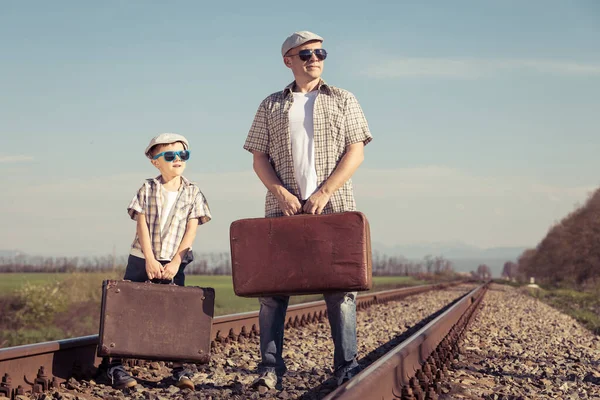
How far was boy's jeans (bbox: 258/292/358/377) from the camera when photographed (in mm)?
4566

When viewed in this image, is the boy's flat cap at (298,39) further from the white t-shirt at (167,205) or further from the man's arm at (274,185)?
the white t-shirt at (167,205)

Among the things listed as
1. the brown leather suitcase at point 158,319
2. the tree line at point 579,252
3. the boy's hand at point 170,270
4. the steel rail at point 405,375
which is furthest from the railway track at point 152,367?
the tree line at point 579,252

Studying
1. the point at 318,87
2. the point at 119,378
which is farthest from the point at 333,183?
the point at 119,378

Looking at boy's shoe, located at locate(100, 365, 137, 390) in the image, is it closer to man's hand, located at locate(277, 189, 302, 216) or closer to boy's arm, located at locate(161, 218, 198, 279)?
boy's arm, located at locate(161, 218, 198, 279)

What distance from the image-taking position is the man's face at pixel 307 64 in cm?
456

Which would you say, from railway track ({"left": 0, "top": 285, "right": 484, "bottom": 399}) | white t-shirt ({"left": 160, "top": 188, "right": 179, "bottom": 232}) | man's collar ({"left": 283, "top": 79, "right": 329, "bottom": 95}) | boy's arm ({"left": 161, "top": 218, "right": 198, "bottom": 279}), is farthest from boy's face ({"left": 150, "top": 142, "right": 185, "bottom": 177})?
railway track ({"left": 0, "top": 285, "right": 484, "bottom": 399})

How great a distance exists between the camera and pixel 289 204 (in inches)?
173

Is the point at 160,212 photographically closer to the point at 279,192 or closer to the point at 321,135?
the point at 279,192

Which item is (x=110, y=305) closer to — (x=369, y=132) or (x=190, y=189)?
(x=190, y=189)

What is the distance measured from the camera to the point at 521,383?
530 centimetres

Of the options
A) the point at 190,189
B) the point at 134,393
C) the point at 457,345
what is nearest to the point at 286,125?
the point at 190,189

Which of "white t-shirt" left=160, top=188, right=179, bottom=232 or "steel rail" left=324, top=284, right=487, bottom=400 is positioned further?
"white t-shirt" left=160, top=188, right=179, bottom=232

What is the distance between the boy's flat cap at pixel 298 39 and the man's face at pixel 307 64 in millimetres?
27

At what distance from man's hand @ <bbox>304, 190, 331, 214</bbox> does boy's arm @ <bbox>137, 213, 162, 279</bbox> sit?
3.78ft
